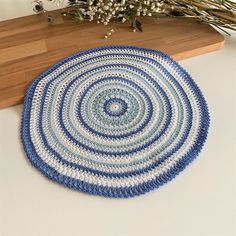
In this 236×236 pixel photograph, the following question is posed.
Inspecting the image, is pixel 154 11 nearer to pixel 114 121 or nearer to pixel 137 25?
pixel 137 25

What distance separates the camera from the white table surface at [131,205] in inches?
18.0

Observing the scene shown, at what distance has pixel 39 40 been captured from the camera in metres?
0.74

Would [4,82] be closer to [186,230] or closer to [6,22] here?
[6,22]

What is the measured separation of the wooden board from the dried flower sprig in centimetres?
2

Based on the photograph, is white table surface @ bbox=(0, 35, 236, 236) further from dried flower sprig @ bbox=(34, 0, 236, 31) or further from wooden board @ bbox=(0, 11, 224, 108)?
dried flower sprig @ bbox=(34, 0, 236, 31)

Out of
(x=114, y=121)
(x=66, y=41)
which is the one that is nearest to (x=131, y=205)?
(x=114, y=121)

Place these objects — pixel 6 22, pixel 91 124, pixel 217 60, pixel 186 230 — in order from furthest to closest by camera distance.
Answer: pixel 6 22 < pixel 217 60 < pixel 91 124 < pixel 186 230

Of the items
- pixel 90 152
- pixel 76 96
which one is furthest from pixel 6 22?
pixel 90 152

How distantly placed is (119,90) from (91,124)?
95 millimetres

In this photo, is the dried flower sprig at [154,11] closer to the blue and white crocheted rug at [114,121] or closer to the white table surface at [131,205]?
the blue and white crocheted rug at [114,121]

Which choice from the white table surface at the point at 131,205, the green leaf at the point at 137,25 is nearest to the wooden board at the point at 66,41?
the green leaf at the point at 137,25

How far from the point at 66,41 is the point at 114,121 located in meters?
0.26

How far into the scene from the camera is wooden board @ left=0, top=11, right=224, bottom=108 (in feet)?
2.22

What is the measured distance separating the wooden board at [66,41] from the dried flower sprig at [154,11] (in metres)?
0.02
